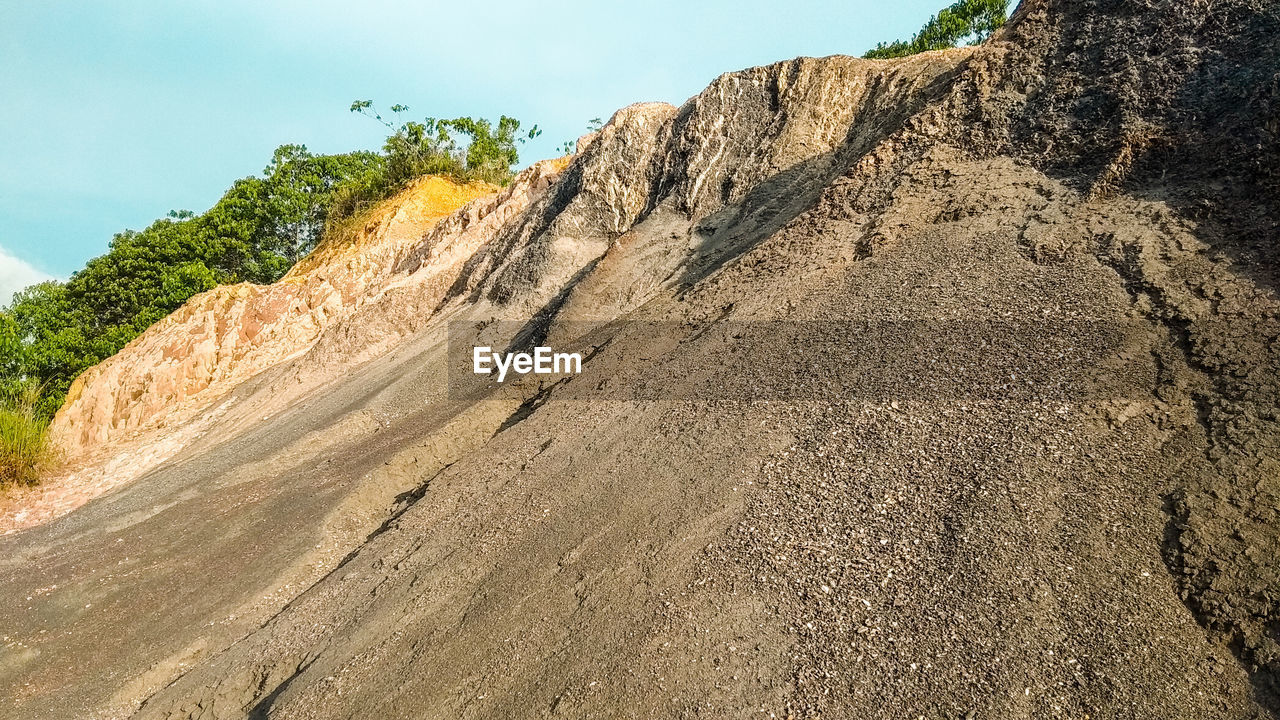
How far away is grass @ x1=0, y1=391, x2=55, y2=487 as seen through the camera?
12625 millimetres

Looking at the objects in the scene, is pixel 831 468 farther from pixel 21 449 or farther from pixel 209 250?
pixel 209 250

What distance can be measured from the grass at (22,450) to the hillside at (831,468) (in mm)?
3125

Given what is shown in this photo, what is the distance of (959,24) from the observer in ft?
81.9

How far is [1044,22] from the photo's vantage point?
8.47m

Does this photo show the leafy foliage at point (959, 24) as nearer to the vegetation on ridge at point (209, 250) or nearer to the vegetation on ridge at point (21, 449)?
the vegetation on ridge at point (209, 250)

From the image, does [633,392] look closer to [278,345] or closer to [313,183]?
[278,345]

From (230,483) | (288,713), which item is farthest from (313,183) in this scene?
(288,713)

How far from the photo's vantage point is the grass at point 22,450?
12.6 m

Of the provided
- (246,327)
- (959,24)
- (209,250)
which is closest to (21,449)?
(246,327)

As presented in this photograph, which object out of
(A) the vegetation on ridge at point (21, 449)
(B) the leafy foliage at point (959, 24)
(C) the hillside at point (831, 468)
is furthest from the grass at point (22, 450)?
(B) the leafy foliage at point (959, 24)

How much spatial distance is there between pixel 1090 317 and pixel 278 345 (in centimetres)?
1642

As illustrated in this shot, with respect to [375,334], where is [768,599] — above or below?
below

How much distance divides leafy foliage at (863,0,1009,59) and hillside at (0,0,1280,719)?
16.8m

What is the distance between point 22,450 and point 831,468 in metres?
14.9
